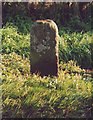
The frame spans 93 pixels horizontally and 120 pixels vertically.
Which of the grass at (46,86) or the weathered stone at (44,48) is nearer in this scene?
the grass at (46,86)

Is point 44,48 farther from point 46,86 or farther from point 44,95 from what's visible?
point 44,95

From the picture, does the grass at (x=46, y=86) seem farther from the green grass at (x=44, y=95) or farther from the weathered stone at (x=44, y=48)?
the weathered stone at (x=44, y=48)

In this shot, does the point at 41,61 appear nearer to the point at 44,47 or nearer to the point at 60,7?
the point at 44,47

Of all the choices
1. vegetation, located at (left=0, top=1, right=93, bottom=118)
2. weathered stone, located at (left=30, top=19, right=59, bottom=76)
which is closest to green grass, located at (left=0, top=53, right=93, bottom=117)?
vegetation, located at (left=0, top=1, right=93, bottom=118)

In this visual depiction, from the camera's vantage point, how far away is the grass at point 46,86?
5.71m

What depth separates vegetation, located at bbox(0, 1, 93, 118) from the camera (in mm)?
5715

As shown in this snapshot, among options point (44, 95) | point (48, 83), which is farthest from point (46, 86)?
point (44, 95)

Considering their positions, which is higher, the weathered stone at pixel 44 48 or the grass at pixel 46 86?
the weathered stone at pixel 44 48

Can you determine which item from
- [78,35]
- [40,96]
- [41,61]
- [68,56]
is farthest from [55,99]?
[78,35]

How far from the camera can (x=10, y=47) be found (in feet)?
26.7

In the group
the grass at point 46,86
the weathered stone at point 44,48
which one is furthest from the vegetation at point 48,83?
the weathered stone at point 44,48

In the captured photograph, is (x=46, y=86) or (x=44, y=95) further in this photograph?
(x=46, y=86)

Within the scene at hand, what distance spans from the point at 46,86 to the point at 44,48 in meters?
0.71

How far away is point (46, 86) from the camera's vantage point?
6281mm
